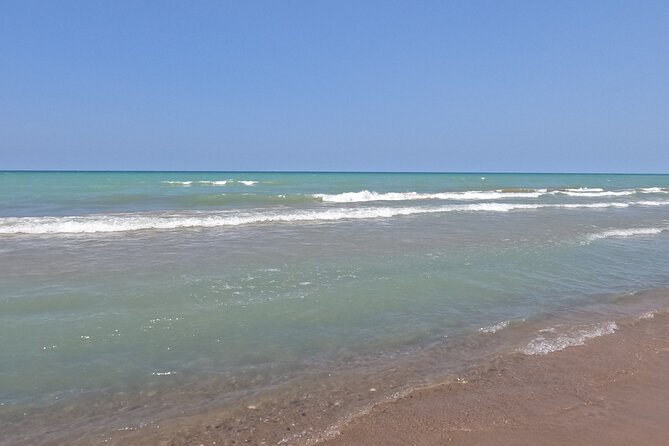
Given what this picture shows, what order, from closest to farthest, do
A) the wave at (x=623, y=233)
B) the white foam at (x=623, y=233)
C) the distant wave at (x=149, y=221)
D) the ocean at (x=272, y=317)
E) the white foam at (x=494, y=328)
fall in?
the ocean at (x=272, y=317) → the white foam at (x=494, y=328) → the wave at (x=623, y=233) → the white foam at (x=623, y=233) → the distant wave at (x=149, y=221)

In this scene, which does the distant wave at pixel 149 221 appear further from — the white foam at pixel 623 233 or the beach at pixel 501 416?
the beach at pixel 501 416

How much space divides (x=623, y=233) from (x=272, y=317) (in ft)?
42.4

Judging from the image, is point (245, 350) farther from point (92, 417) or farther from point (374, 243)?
point (374, 243)

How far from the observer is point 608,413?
12.1 ft

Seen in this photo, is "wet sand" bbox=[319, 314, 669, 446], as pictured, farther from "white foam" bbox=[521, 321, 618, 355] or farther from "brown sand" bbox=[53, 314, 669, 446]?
"white foam" bbox=[521, 321, 618, 355]

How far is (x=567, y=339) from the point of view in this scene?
5.20 m

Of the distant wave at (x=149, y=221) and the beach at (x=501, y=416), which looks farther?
the distant wave at (x=149, y=221)

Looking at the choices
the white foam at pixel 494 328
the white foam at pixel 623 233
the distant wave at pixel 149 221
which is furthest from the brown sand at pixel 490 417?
the distant wave at pixel 149 221

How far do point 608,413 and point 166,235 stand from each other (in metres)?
11.8

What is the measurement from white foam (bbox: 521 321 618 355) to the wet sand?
0.14 meters

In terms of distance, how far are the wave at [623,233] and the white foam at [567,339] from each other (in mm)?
7622

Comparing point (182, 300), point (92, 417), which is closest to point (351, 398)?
point (92, 417)

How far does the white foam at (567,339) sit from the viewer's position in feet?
16.1

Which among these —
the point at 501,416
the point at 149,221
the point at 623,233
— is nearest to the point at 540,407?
the point at 501,416
